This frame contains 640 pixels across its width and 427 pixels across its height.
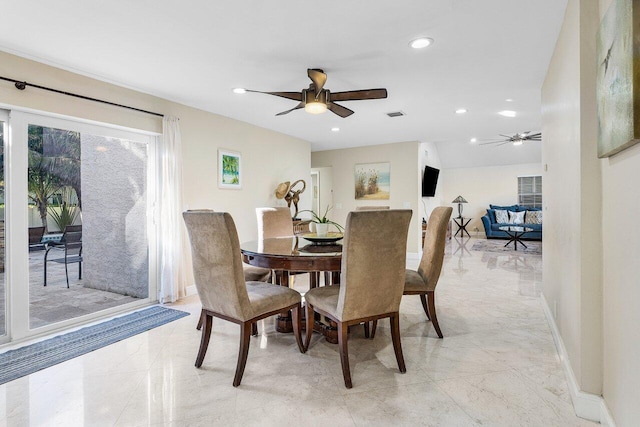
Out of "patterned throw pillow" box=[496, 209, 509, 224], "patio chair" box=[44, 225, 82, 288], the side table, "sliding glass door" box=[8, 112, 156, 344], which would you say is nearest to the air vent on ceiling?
"sliding glass door" box=[8, 112, 156, 344]

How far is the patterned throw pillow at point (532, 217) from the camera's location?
920cm

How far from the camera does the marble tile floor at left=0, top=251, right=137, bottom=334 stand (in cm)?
288

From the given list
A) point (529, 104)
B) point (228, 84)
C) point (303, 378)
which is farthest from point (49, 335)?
point (529, 104)

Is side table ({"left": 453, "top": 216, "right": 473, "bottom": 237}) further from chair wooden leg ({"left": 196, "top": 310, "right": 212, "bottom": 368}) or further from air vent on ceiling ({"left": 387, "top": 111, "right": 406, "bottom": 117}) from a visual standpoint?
chair wooden leg ({"left": 196, "top": 310, "right": 212, "bottom": 368})

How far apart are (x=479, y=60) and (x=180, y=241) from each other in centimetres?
365

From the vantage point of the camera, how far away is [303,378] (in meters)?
2.07

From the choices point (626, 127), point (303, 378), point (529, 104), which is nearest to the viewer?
point (626, 127)

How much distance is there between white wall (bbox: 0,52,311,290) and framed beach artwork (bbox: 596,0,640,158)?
12.7 feet

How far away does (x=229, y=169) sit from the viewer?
15.4 feet

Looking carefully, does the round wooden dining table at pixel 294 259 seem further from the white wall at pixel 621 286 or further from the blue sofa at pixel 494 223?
the blue sofa at pixel 494 223

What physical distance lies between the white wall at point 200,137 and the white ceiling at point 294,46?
0.45 feet

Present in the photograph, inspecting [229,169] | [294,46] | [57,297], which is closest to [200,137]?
[229,169]

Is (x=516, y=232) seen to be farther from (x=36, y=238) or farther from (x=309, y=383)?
(x=36, y=238)

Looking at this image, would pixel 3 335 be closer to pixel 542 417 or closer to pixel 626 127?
pixel 542 417
